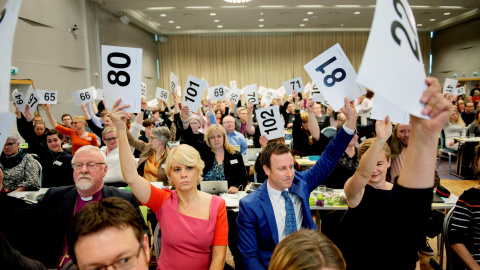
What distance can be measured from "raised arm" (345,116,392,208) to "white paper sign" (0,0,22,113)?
1.76 meters

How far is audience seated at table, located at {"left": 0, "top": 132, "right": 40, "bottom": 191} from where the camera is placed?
12.9 ft

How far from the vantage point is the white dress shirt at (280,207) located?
2.14 meters

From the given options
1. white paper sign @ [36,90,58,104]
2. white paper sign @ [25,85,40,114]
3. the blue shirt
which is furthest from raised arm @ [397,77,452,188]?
white paper sign @ [36,90,58,104]

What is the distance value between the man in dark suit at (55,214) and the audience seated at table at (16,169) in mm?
1944

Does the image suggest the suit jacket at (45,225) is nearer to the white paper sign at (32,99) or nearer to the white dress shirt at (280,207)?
the white dress shirt at (280,207)

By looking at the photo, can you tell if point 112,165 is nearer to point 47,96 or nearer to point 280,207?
point 280,207

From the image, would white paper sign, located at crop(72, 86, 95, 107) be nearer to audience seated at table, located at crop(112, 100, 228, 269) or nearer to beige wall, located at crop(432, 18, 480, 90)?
audience seated at table, located at crop(112, 100, 228, 269)

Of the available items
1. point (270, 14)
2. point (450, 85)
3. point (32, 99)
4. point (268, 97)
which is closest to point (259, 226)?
point (32, 99)

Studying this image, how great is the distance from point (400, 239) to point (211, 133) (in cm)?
335

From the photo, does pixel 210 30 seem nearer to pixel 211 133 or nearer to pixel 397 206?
pixel 211 133

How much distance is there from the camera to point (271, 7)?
42.1 feet

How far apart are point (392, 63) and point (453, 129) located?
27.0 feet

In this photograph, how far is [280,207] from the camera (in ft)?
7.16

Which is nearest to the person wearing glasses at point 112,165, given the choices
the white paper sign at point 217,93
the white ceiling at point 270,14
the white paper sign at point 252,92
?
the white paper sign at point 217,93
